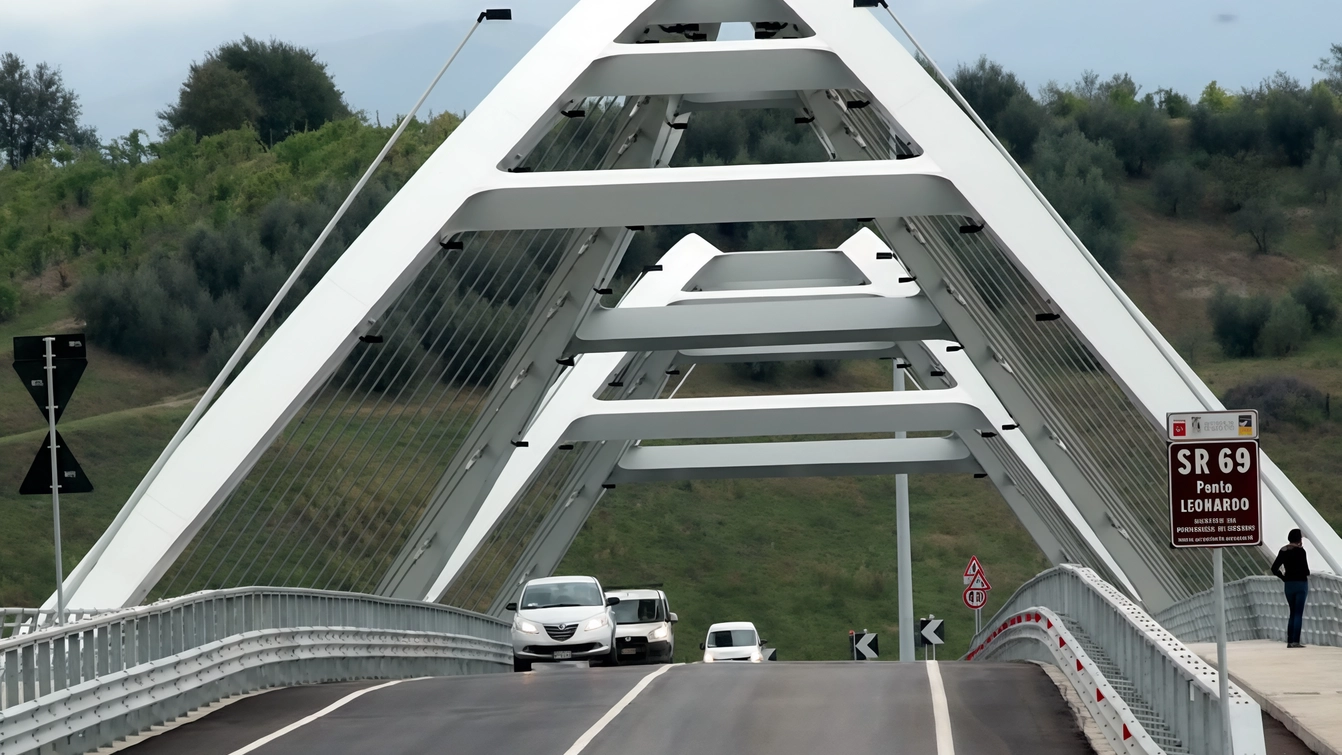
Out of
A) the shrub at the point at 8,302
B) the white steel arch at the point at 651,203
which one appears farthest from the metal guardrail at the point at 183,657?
the shrub at the point at 8,302

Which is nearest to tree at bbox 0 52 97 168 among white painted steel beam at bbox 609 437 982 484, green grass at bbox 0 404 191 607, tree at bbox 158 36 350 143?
tree at bbox 158 36 350 143

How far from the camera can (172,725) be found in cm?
1578

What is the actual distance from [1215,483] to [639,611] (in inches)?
876

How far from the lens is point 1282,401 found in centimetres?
8838

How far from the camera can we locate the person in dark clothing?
21.9m

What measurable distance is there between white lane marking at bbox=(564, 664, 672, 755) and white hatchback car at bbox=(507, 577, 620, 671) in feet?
17.5

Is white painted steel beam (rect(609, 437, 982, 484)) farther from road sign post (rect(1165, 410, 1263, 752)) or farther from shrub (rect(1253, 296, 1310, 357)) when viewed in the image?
shrub (rect(1253, 296, 1310, 357))

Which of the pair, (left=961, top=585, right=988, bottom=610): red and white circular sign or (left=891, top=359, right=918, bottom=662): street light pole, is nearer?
(left=891, top=359, right=918, bottom=662): street light pole

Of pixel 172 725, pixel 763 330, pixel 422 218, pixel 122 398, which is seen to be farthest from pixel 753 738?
pixel 122 398

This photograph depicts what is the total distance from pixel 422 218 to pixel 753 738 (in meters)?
11.7

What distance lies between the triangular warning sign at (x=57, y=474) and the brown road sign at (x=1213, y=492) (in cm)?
941

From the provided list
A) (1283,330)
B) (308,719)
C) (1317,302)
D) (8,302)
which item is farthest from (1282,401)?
(308,719)

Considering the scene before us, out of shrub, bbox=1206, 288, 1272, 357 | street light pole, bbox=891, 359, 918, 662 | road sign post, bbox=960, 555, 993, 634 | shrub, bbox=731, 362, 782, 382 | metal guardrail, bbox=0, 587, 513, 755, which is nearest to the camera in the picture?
metal guardrail, bbox=0, 587, 513, 755

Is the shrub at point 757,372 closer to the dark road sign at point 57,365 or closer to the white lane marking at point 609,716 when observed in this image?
the white lane marking at point 609,716
